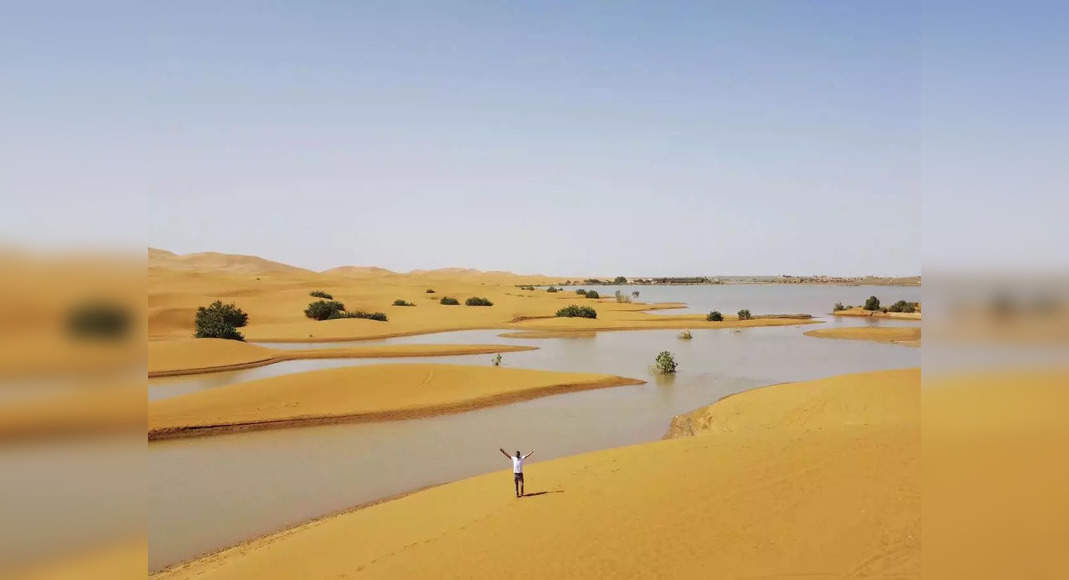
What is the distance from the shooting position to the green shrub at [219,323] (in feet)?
142

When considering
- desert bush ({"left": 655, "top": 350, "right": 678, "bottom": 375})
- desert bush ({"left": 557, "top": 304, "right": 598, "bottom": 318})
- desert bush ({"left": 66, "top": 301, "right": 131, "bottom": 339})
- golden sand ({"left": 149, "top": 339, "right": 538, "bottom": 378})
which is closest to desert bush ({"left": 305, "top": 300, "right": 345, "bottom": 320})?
golden sand ({"left": 149, "top": 339, "right": 538, "bottom": 378})

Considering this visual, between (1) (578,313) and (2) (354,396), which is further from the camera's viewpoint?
(1) (578,313)

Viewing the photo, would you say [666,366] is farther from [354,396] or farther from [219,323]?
[219,323]

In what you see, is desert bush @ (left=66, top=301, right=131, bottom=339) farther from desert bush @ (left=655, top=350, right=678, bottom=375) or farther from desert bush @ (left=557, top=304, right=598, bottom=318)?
desert bush @ (left=557, top=304, right=598, bottom=318)

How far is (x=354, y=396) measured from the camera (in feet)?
81.8

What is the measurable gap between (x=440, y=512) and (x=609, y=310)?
63580mm

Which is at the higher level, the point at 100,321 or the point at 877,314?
the point at 100,321

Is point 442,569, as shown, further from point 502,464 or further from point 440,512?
point 502,464

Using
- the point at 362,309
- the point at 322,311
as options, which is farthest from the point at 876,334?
the point at 362,309

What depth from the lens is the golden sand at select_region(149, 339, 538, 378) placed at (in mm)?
32938

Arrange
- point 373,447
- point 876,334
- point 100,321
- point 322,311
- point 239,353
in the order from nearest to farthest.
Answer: point 100,321, point 373,447, point 239,353, point 876,334, point 322,311

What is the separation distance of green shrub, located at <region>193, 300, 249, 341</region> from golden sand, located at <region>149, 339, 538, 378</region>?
16.9 ft

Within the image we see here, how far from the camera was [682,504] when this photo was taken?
1138 cm

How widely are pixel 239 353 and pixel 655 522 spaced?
1229 inches
